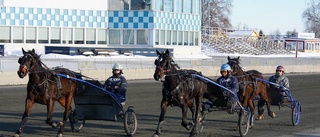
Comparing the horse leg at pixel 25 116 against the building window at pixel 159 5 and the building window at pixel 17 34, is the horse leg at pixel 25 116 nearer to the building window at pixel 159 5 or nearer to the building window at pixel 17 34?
the building window at pixel 17 34

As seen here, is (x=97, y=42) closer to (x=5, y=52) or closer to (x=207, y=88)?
(x=5, y=52)

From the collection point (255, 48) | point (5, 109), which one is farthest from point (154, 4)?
point (5, 109)

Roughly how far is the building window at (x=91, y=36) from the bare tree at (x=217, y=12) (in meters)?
46.7

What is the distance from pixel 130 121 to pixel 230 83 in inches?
91.4

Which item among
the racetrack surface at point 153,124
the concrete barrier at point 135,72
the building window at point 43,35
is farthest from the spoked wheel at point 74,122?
the building window at point 43,35

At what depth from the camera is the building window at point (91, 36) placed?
54725 mm

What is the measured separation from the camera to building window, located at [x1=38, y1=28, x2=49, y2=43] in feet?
171

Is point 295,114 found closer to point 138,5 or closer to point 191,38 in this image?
point 138,5

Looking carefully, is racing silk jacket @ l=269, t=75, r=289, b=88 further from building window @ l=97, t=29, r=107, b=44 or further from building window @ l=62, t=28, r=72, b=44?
building window @ l=97, t=29, r=107, b=44

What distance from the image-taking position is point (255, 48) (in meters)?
78.1

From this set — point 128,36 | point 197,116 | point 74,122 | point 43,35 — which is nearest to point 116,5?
point 128,36

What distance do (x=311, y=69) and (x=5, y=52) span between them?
899 inches

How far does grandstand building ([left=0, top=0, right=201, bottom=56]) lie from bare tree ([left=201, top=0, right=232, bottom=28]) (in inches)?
1635

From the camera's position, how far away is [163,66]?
11.4 metres
